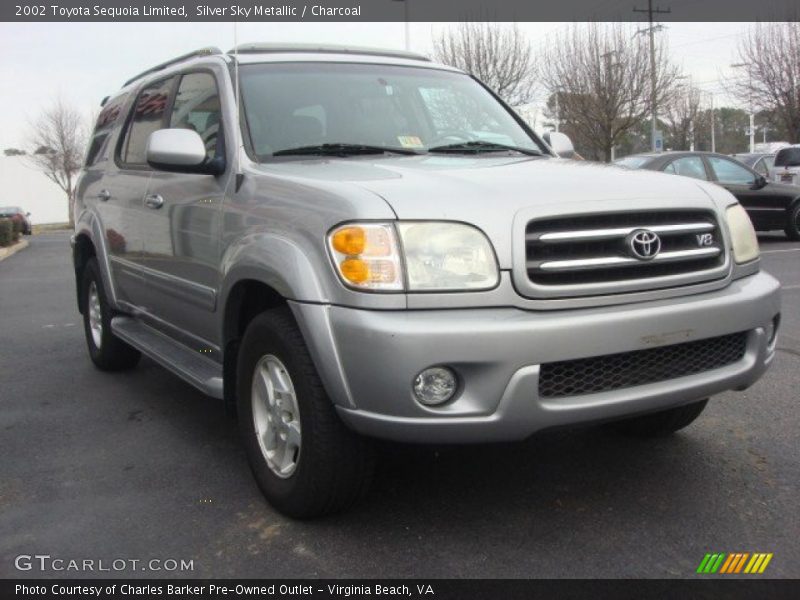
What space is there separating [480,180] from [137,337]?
2.54 metres

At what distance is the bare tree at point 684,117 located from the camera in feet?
151

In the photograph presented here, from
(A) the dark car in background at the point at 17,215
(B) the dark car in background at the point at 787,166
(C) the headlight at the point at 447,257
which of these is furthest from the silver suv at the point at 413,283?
(A) the dark car in background at the point at 17,215

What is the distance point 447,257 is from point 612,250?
62cm

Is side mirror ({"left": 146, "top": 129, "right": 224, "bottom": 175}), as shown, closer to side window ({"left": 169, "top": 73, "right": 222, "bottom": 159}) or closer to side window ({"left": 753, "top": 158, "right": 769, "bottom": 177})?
side window ({"left": 169, "top": 73, "right": 222, "bottom": 159})

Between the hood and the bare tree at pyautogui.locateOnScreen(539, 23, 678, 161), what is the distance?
26466 mm

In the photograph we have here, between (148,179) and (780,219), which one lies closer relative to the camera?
(148,179)

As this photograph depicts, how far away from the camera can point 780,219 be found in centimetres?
1341

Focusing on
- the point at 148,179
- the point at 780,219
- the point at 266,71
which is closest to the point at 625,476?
the point at 266,71

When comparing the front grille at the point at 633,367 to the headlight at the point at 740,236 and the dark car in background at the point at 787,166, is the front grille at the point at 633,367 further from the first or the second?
the dark car in background at the point at 787,166

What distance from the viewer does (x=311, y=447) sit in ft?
9.18

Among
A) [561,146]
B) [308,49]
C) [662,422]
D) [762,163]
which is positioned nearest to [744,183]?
[762,163]

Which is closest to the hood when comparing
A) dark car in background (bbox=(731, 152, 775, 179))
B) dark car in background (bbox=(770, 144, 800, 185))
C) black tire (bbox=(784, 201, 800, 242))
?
black tire (bbox=(784, 201, 800, 242))

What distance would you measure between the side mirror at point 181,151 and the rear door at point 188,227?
72 mm
